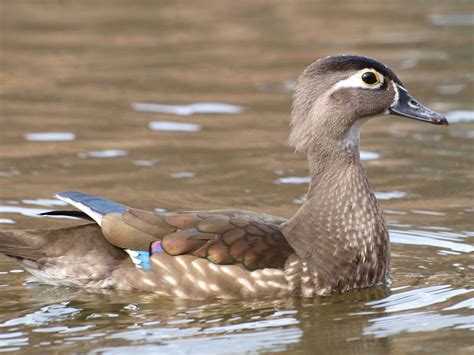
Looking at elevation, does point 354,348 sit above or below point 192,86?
below

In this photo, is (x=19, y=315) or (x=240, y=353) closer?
(x=240, y=353)

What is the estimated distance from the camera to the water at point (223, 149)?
819 cm

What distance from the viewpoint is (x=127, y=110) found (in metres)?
14.7

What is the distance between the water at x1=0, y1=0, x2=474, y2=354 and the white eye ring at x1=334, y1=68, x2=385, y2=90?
1.40 metres

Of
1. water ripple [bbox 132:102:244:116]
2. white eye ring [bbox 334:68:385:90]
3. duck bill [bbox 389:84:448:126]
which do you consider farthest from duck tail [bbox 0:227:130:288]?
water ripple [bbox 132:102:244:116]

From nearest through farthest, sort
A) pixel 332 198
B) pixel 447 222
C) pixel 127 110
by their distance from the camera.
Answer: pixel 332 198
pixel 447 222
pixel 127 110

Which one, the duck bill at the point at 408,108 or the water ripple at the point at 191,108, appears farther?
the water ripple at the point at 191,108

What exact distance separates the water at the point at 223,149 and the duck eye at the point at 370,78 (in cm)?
142

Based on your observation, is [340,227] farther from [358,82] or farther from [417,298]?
[358,82]

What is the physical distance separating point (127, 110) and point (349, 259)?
20.4 feet

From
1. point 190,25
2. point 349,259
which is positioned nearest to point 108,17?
point 190,25

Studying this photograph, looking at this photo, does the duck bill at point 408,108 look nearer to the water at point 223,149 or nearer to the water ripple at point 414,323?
the water at point 223,149

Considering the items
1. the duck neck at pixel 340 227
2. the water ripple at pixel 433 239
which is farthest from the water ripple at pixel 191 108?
the duck neck at pixel 340 227

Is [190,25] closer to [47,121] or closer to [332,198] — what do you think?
[47,121]
